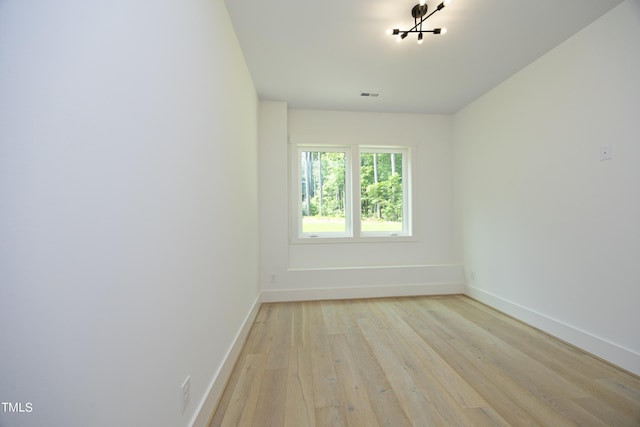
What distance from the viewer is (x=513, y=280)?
2.78m

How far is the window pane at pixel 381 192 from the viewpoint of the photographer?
3.80 meters

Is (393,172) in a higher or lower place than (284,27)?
lower

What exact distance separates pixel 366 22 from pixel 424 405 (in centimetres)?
271

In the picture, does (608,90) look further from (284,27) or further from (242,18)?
(242,18)

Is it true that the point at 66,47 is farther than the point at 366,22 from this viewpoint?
No

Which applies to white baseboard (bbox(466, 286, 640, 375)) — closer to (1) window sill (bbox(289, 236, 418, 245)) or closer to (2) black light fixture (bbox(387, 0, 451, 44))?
(1) window sill (bbox(289, 236, 418, 245))

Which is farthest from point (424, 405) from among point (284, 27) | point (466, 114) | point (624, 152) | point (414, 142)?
point (466, 114)

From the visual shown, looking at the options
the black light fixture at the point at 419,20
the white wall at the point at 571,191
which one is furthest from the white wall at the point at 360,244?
the black light fixture at the point at 419,20

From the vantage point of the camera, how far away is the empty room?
1.88 feet

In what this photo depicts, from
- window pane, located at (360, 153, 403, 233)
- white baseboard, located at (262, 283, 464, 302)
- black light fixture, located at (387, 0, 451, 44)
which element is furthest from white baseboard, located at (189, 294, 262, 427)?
black light fixture, located at (387, 0, 451, 44)

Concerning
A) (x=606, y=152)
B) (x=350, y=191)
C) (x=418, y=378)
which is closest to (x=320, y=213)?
(x=350, y=191)

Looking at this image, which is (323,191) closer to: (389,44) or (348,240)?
(348,240)

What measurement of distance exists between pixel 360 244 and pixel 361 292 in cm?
69

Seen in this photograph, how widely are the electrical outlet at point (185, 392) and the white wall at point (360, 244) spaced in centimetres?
211
